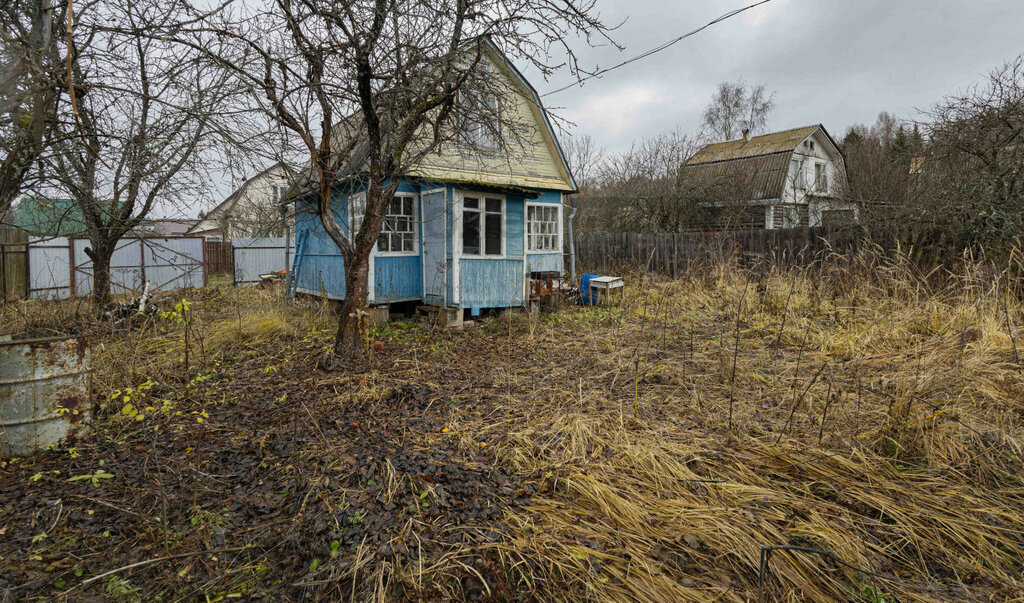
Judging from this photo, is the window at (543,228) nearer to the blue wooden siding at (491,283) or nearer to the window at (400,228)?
the blue wooden siding at (491,283)

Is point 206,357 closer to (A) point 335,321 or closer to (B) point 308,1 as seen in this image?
(A) point 335,321

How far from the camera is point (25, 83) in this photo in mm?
3381

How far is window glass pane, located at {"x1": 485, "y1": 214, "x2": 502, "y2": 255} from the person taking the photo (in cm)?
914

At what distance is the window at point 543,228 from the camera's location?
10820mm

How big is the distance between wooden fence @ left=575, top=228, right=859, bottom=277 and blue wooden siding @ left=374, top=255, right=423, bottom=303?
443 cm

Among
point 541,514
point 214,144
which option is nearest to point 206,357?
point 214,144

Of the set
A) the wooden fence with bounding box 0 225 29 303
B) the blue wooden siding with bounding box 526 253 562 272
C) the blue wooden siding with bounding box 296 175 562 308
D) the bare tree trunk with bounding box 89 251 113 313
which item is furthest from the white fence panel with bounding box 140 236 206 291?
the blue wooden siding with bounding box 526 253 562 272

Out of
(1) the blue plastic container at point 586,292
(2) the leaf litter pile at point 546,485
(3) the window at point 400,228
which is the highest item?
(3) the window at point 400,228

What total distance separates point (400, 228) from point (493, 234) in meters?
1.73

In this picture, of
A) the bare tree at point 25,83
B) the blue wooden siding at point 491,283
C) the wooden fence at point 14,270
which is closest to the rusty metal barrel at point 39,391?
the bare tree at point 25,83

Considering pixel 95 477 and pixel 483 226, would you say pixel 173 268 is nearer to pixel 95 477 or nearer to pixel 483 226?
pixel 483 226

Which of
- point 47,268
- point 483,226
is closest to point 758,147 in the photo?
point 483,226

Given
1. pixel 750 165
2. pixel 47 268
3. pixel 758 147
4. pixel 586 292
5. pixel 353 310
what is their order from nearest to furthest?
pixel 353 310 < pixel 586 292 < pixel 47 268 < pixel 750 165 < pixel 758 147

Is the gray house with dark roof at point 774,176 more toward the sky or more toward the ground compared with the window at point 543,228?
more toward the sky
